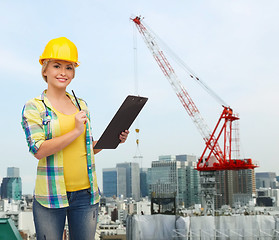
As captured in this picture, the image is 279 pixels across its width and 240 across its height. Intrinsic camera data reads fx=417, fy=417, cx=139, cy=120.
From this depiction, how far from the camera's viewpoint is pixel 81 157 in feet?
5.96

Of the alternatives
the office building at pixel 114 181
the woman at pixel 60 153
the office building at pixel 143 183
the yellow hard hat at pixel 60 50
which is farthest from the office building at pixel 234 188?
the yellow hard hat at pixel 60 50

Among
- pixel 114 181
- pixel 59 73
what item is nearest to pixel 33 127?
pixel 59 73

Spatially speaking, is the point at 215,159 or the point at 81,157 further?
the point at 215,159

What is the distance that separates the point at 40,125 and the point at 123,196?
99449mm

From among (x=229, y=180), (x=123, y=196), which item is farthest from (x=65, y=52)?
(x=123, y=196)

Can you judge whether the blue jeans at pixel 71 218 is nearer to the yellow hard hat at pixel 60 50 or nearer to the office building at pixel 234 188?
the yellow hard hat at pixel 60 50

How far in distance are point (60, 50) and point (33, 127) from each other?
0.36m

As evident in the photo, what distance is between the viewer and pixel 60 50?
5.91ft

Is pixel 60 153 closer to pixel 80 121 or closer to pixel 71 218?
pixel 80 121

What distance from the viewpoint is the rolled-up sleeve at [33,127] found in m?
1.69

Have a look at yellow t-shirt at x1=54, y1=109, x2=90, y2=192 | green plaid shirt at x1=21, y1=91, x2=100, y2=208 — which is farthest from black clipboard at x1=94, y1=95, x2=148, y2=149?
green plaid shirt at x1=21, y1=91, x2=100, y2=208

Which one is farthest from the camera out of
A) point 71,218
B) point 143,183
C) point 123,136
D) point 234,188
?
point 143,183

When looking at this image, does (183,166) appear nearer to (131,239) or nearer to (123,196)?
(123,196)

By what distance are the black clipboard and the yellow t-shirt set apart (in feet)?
0.41
